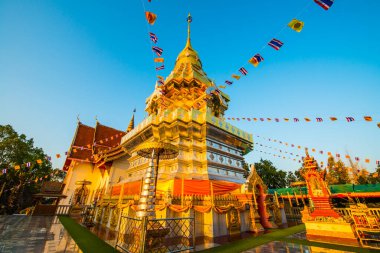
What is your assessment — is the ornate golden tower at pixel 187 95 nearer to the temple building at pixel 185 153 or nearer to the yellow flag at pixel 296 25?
the temple building at pixel 185 153

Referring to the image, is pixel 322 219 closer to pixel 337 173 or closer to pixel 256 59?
pixel 256 59

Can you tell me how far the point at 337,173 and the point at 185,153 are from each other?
1217 inches

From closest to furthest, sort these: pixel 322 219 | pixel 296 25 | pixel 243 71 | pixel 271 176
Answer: pixel 296 25
pixel 322 219
pixel 243 71
pixel 271 176

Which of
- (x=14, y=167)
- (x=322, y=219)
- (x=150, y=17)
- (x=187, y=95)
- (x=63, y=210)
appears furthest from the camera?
(x=14, y=167)

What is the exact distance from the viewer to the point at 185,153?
521 inches

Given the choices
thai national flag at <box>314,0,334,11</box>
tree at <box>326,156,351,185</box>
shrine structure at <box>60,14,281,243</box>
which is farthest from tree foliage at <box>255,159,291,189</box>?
thai national flag at <box>314,0,334,11</box>

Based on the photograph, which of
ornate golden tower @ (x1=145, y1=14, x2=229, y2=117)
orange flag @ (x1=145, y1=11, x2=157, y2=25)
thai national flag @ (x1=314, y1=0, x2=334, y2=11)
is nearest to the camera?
thai national flag @ (x1=314, y1=0, x2=334, y2=11)

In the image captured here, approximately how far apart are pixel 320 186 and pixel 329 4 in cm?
826

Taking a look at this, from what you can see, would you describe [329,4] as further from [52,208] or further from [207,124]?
[52,208]

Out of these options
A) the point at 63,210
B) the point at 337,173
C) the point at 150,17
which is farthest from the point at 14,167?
the point at 337,173

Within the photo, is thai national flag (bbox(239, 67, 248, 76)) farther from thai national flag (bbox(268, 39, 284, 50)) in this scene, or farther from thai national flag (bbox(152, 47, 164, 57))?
thai national flag (bbox(152, 47, 164, 57))

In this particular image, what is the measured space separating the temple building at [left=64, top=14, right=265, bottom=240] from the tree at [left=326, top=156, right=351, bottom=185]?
18.6 meters

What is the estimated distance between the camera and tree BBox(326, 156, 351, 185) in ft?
88.3

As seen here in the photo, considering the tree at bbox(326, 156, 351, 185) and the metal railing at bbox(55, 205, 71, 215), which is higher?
the tree at bbox(326, 156, 351, 185)
